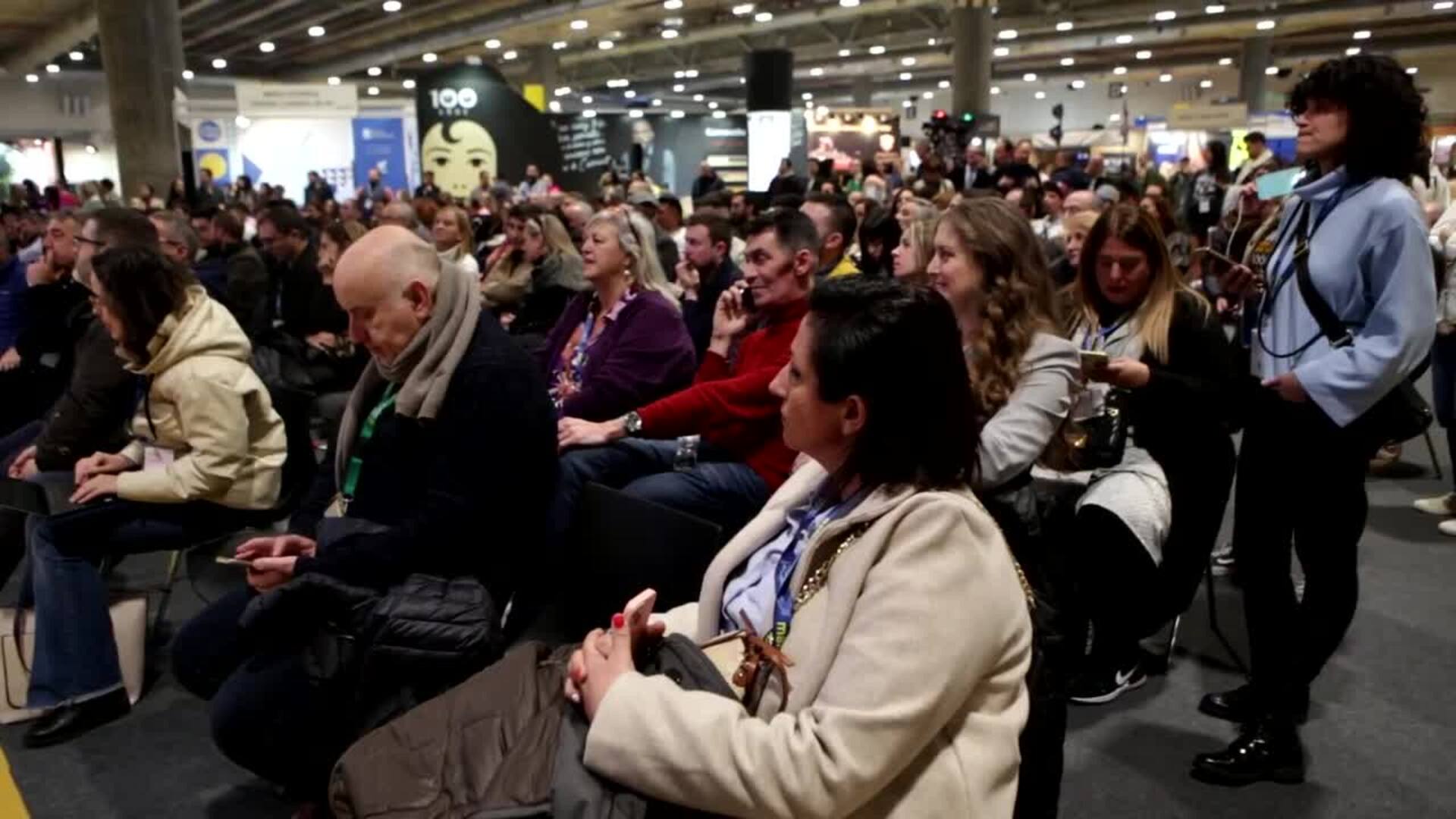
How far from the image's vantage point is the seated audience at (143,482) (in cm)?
301

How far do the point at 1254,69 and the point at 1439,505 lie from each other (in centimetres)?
2104

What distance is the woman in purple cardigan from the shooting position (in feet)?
12.1

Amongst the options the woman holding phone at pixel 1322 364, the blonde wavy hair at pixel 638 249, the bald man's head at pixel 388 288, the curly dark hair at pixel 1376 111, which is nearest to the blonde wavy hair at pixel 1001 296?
the woman holding phone at pixel 1322 364

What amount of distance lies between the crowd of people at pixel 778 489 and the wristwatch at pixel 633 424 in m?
0.03

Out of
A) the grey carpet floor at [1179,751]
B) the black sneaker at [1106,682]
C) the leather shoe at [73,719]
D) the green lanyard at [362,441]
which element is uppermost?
the green lanyard at [362,441]

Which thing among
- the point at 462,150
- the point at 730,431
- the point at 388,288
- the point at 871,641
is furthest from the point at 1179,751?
the point at 462,150

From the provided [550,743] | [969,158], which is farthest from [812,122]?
[550,743]

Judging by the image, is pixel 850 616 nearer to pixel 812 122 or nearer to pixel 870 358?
pixel 870 358

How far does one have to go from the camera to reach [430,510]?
222cm

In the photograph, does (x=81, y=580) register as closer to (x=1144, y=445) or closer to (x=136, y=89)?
(x=1144, y=445)

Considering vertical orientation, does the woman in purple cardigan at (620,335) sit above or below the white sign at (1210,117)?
below

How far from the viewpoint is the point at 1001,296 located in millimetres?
2594

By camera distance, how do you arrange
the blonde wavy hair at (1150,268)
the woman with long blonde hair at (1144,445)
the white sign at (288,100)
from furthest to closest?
the white sign at (288,100) < the blonde wavy hair at (1150,268) < the woman with long blonde hair at (1144,445)

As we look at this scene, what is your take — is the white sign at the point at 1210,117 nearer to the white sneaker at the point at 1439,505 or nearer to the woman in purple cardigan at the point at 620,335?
the white sneaker at the point at 1439,505
